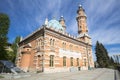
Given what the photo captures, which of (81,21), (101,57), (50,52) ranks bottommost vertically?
(101,57)

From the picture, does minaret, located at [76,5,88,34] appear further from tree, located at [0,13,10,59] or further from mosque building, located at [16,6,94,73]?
tree, located at [0,13,10,59]

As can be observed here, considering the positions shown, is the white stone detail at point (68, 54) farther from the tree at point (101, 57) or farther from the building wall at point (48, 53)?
the tree at point (101, 57)

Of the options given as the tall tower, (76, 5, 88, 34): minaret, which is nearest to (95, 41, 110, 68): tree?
the tall tower

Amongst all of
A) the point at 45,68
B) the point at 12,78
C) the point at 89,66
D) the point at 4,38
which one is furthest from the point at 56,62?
the point at 89,66

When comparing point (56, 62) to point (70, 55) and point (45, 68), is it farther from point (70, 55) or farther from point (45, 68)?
point (70, 55)

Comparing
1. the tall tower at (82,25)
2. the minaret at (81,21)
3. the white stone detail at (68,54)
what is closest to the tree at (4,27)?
the white stone detail at (68,54)

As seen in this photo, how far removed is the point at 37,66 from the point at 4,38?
9474mm

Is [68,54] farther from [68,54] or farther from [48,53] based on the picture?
[48,53]

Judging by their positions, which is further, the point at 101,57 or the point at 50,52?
the point at 101,57

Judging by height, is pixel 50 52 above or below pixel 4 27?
below

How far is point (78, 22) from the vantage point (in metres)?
39.3

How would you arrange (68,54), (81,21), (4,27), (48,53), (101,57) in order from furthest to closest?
(101,57) → (81,21) → (68,54) → (4,27) → (48,53)

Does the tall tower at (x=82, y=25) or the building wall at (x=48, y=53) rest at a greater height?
the tall tower at (x=82, y=25)

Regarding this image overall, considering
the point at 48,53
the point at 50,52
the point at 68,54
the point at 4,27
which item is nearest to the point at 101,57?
the point at 68,54
